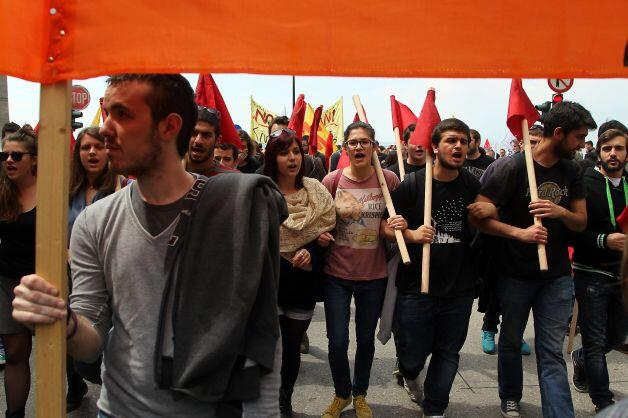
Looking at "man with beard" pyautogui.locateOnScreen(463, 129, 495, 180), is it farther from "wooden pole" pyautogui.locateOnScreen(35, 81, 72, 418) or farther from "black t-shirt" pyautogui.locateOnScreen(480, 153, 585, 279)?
"wooden pole" pyautogui.locateOnScreen(35, 81, 72, 418)

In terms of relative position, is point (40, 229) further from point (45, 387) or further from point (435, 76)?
point (435, 76)

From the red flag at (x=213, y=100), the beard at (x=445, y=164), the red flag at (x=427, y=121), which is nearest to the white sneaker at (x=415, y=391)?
the beard at (x=445, y=164)

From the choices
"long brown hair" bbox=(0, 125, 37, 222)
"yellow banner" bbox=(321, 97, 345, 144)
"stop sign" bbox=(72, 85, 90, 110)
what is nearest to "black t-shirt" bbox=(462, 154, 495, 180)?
"long brown hair" bbox=(0, 125, 37, 222)

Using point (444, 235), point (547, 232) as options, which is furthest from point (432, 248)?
point (547, 232)

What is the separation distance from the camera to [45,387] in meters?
1.47

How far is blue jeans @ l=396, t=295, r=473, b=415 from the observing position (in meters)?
3.68

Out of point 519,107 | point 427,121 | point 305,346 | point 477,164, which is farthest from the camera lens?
point 477,164

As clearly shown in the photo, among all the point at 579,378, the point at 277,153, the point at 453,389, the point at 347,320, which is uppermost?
the point at 277,153

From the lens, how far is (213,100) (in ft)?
12.8

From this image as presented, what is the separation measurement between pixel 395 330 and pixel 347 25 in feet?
9.48

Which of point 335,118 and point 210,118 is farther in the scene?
point 335,118

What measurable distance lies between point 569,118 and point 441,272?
1.28 metres

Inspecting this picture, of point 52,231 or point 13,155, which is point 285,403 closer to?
point 13,155

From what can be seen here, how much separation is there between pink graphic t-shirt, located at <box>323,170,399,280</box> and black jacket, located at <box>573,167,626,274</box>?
4.38 ft
